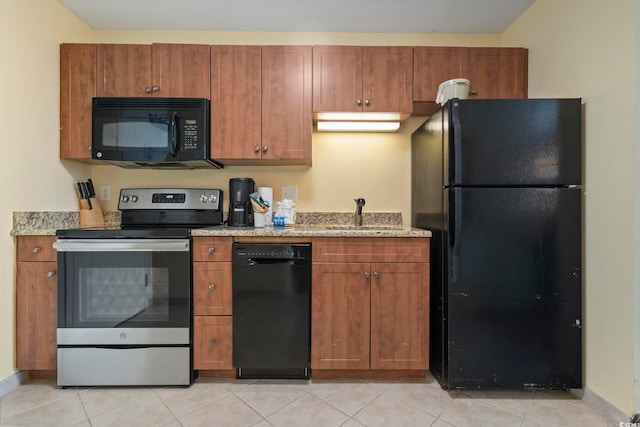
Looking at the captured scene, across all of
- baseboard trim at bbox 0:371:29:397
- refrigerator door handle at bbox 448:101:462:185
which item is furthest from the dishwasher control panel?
baseboard trim at bbox 0:371:29:397

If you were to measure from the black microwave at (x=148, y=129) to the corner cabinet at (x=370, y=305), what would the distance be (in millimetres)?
1122

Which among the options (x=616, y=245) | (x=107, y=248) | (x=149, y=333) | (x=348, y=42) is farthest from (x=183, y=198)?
(x=616, y=245)

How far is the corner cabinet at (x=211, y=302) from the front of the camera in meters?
1.85

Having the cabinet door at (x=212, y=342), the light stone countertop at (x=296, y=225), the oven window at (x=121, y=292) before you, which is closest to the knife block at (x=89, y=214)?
the light stone countertop at (x=296, y=225)

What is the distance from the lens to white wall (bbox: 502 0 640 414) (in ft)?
4.79

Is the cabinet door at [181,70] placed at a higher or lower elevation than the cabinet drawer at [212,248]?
higher

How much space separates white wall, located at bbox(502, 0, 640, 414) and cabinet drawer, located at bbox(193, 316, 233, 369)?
2.01 meters

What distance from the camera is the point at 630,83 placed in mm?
1444

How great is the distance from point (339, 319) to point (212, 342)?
2.53ft

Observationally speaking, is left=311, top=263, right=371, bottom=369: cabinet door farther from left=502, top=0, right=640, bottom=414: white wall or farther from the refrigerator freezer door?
left=502, top=0, right=640, bottom=414: white wall

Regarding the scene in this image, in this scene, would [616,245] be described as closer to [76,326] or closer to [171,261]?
[171,261]

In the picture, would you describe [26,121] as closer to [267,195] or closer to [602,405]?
[267,195]

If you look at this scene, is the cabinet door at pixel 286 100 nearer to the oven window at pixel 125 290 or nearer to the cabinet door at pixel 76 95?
the oven window at pixel 125 290

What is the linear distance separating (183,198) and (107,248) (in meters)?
0.66
